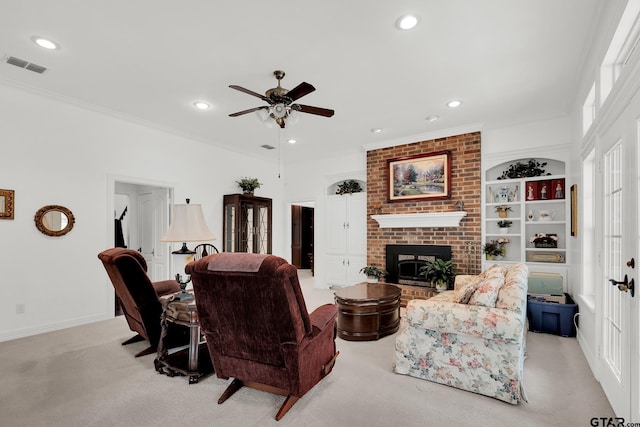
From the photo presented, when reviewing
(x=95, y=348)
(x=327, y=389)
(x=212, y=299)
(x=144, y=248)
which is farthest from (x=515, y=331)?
(x=144, y=248)

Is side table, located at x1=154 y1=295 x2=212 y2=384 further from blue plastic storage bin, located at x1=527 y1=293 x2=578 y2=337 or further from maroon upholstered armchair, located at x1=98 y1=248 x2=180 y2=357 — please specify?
blue plastic storage bin, located at x1=527 y1=293 x2=578 y2=337

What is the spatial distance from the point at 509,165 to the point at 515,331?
11.4ft

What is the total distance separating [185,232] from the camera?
2771 millimetres

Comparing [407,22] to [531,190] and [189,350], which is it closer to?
[189,350]

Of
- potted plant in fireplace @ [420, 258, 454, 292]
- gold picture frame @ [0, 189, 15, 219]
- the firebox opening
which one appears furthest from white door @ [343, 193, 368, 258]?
gold picture frame @ [0, 189, 15, 219]

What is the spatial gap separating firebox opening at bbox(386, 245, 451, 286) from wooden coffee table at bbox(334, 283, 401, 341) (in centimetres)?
177

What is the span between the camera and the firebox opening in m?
5.20

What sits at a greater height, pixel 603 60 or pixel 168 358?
pixel 603 60

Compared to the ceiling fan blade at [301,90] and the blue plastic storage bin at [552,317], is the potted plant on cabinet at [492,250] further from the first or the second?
the ceiling fan blade at [301,90]

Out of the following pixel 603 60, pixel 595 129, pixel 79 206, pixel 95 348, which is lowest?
pixel 95 348

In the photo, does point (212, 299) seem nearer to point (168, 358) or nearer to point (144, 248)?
point (168, 358)

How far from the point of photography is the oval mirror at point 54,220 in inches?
147

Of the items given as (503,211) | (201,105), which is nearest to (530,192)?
(503,211)

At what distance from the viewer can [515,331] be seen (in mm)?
2203
